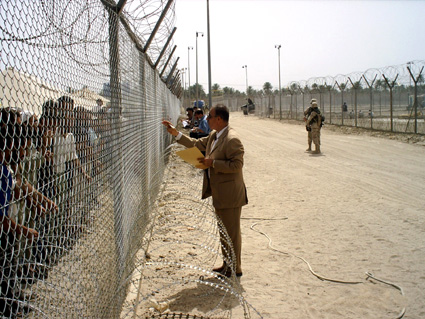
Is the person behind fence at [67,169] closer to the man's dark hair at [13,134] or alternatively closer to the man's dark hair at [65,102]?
the man's dark hair at [65,102]

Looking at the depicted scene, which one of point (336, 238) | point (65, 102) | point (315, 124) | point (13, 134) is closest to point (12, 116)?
point (13, 134)

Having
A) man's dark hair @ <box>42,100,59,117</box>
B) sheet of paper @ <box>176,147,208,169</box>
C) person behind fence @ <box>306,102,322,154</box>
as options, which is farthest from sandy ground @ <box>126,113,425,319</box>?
person behind fence @ <box>306,102,322,154</box>

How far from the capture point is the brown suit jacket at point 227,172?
4.04 m

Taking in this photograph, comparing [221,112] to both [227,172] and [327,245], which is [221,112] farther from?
[327,245]

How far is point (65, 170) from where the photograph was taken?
6.72ft

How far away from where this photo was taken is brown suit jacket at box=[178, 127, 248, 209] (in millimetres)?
4043

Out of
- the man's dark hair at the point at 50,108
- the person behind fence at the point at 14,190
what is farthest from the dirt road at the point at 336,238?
the man's dark hair at the point at 50,108

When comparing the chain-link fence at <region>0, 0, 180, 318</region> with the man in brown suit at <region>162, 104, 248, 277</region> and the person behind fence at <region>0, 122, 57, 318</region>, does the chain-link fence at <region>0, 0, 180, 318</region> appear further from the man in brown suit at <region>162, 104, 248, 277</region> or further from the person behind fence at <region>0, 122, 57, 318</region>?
the man in brown suit at <region>162, 104, 248, 277</region>

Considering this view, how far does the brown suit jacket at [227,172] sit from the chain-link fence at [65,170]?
847mm

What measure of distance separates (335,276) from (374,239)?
1.27 metres

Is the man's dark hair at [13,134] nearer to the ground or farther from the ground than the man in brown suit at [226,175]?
farther from the ground

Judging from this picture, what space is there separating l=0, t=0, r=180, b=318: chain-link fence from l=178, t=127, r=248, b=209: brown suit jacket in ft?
2.78

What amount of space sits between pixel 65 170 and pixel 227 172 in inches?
87.6

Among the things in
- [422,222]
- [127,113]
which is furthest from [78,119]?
[422,222]
